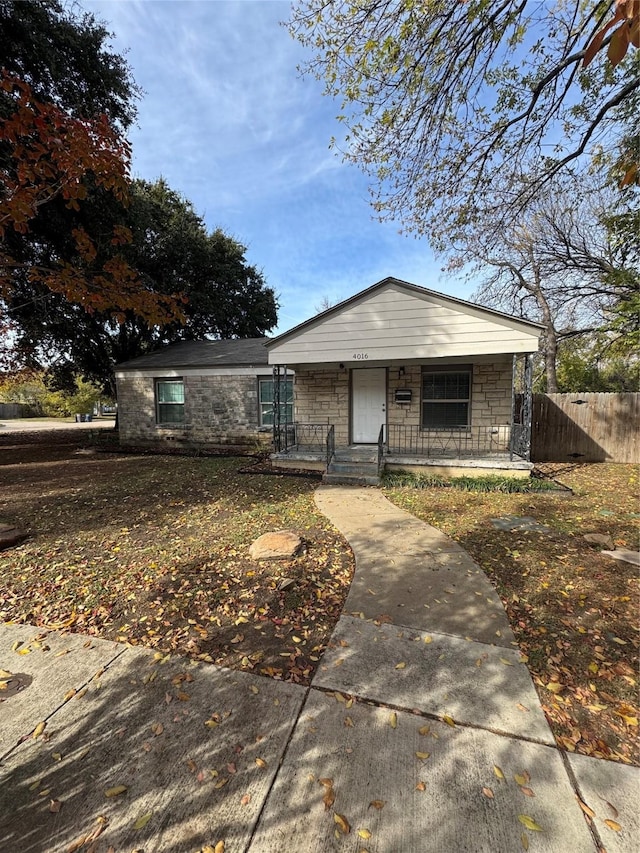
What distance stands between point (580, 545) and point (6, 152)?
11.2 meters

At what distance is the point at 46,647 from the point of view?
2725 mm

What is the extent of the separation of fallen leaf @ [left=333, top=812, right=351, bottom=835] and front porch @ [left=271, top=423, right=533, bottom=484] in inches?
240

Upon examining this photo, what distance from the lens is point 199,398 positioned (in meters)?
12.6

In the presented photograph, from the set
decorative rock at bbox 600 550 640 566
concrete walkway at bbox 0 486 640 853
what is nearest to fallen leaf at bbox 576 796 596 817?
concrete walkway at bbox 0 486 640 853

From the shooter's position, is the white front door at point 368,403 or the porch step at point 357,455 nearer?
the porch step at point 357,455

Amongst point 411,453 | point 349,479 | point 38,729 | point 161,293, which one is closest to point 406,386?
point 411,453

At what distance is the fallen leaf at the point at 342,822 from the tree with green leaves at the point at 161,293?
14.0m

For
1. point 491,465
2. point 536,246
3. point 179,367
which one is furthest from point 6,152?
point 536,246

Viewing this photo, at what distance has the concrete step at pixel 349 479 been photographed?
24.9 ft

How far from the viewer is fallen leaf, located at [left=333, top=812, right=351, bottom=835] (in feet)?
5.02

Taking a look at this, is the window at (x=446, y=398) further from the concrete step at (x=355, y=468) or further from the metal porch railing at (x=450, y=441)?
the concrete step at (x=355, y=468)

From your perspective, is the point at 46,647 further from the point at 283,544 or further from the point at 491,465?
the point at 491,465

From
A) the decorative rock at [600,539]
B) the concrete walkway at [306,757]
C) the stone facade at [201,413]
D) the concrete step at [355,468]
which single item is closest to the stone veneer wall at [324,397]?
the concrete step at [355,468]

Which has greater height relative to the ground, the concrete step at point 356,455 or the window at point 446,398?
the window at point 446,398
